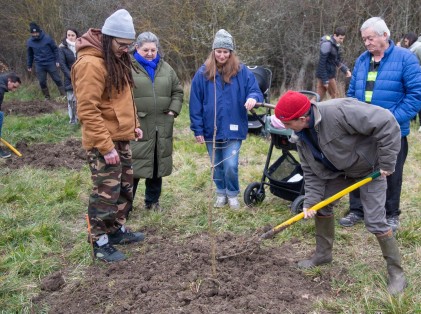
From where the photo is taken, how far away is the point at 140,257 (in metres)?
3.93

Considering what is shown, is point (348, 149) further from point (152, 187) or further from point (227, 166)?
point (152, 187)

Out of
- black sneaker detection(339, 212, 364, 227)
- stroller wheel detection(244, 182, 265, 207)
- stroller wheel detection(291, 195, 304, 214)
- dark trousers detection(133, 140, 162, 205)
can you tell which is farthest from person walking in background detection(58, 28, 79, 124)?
black sneaker detection(339, 212, 364, 227)

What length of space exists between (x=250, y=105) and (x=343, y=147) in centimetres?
151

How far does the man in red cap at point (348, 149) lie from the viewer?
303 cm

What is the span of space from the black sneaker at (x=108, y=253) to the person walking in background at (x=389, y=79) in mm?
2557

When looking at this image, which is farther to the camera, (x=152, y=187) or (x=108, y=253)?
(x=152, y=187)

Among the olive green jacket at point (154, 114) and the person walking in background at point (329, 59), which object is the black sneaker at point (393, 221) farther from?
the person walking in background at point (329, 59)

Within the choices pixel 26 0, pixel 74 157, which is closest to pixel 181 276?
pixel 74 157

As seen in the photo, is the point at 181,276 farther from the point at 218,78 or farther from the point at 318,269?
the point at 218,78

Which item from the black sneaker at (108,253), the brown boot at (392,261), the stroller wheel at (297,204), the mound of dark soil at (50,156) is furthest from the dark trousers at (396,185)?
the mound of dark soil at (50,156)

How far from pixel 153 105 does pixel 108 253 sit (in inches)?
60.0

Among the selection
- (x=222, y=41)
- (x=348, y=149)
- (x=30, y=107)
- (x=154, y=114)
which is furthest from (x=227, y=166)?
(x=30, y=107)

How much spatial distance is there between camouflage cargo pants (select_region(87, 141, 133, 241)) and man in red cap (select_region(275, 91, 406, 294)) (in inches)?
57.9

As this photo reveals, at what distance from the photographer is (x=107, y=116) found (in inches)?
143
